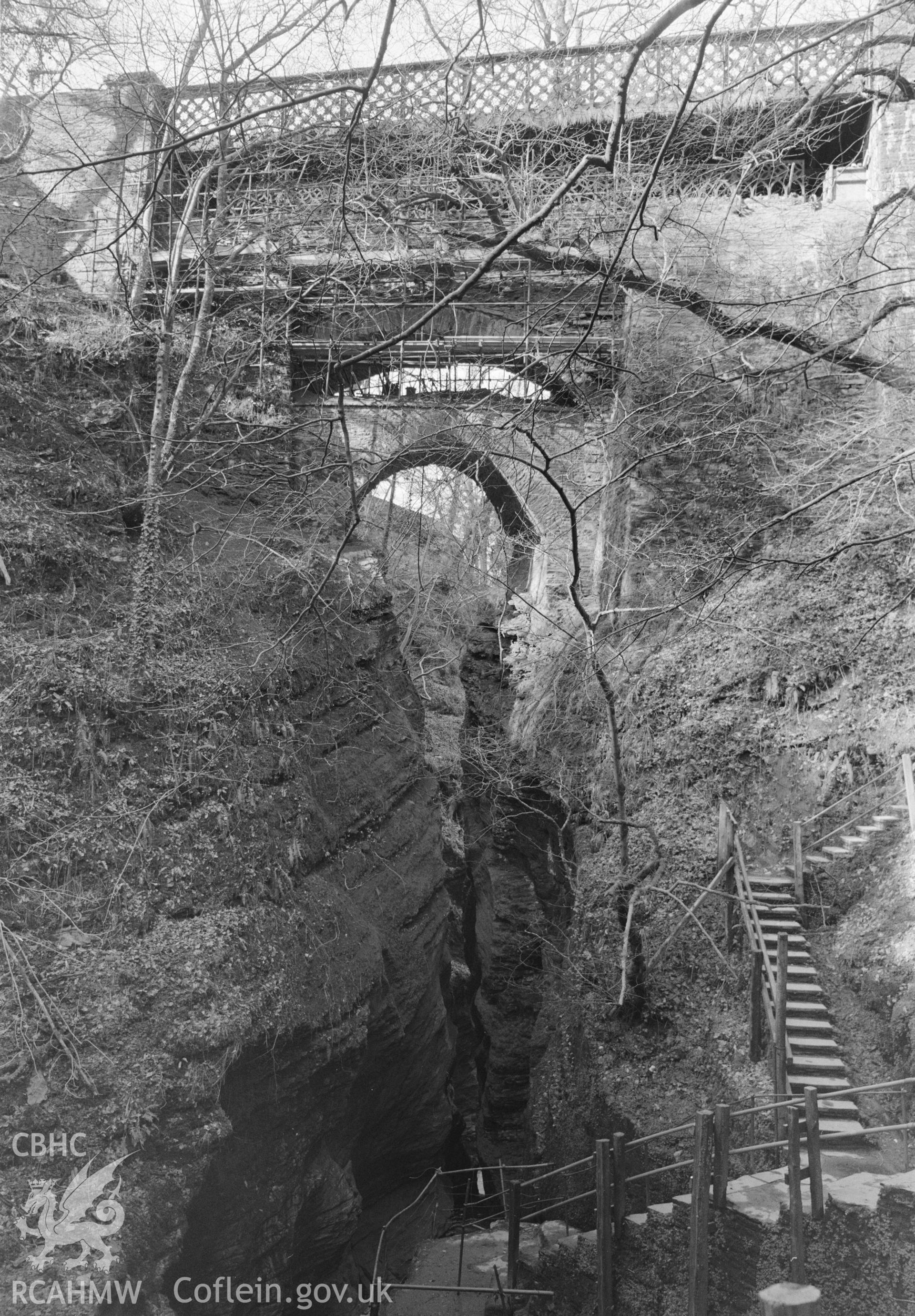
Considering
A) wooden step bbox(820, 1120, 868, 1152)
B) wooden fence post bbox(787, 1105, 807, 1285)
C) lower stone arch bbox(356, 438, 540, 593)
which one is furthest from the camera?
lower stone arch bbox(356, 438, 540, 593)

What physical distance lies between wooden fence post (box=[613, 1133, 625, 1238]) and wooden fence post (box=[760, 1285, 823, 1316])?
16.8 feet

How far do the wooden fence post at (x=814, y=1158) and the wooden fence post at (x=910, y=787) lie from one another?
11.7 ft

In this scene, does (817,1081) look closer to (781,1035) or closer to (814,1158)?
(781,1035)

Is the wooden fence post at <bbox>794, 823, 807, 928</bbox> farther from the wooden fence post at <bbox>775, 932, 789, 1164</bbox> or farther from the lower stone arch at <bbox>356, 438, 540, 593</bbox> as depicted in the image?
the lower stone arch at <bbox>356, 438, 540, 593</bbox>

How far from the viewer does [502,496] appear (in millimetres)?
15734

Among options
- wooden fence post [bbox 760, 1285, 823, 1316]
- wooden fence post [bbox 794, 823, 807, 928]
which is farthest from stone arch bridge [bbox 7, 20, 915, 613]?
wooden fence post [bbox 760, 1285, 823, 1316]

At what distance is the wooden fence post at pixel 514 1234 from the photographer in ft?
32.4

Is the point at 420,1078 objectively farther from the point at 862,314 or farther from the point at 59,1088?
the point at 862,314

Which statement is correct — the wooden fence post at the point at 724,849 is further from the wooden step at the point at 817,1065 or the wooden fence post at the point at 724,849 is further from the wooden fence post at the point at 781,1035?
the wooden fence post at the point at 781,1035

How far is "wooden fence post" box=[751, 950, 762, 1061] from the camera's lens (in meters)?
8.79

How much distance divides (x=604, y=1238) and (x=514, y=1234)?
111 inches

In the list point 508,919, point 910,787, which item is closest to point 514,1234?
point 910,787

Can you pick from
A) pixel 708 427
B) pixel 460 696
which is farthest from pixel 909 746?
pixel 460 696

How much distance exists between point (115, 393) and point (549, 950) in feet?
30.1
